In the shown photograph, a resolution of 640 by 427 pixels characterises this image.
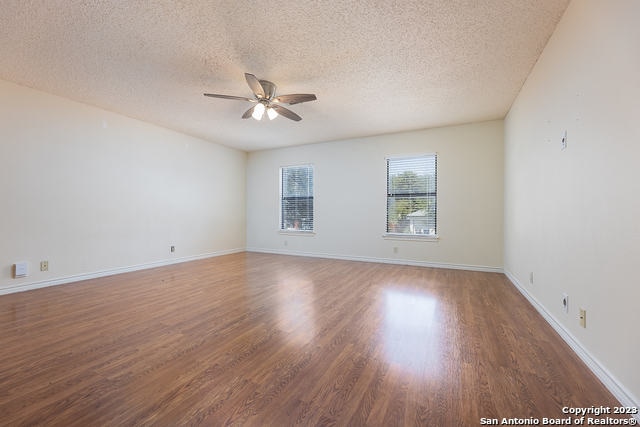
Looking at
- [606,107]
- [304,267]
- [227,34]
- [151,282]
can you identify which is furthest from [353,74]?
[151,282]

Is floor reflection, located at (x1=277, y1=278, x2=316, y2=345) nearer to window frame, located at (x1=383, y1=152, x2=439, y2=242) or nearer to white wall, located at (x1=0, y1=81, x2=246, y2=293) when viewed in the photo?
window frame, located at (x1=383, y1=152, x2=439, y2=242)

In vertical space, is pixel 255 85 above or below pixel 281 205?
above

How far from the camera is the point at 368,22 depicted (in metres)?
2.24

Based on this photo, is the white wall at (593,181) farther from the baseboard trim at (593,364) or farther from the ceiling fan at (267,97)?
the ceiling fan at (267,97)

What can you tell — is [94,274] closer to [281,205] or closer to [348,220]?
[281,205]

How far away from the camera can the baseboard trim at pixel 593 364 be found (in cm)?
136

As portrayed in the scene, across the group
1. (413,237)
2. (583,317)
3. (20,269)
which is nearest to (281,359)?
(583,317)

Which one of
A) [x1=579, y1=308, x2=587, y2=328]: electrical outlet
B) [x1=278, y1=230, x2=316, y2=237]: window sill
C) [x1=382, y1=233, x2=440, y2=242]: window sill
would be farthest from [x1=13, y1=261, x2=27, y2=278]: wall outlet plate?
[x1=579, y1=308, x2=587, y2=328]: electrical outlet

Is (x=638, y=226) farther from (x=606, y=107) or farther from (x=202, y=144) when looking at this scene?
(x=202, y=144)

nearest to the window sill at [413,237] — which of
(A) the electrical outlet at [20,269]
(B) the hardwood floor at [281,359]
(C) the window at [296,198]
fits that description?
(B) the hardwood floor at [281,359]

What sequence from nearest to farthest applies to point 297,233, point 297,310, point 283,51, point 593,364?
point 593,364
point 283,51
point 297,310
point 297,233

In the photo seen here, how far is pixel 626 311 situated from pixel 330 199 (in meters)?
4.86

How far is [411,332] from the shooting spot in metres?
2.27

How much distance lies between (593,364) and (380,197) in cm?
401
